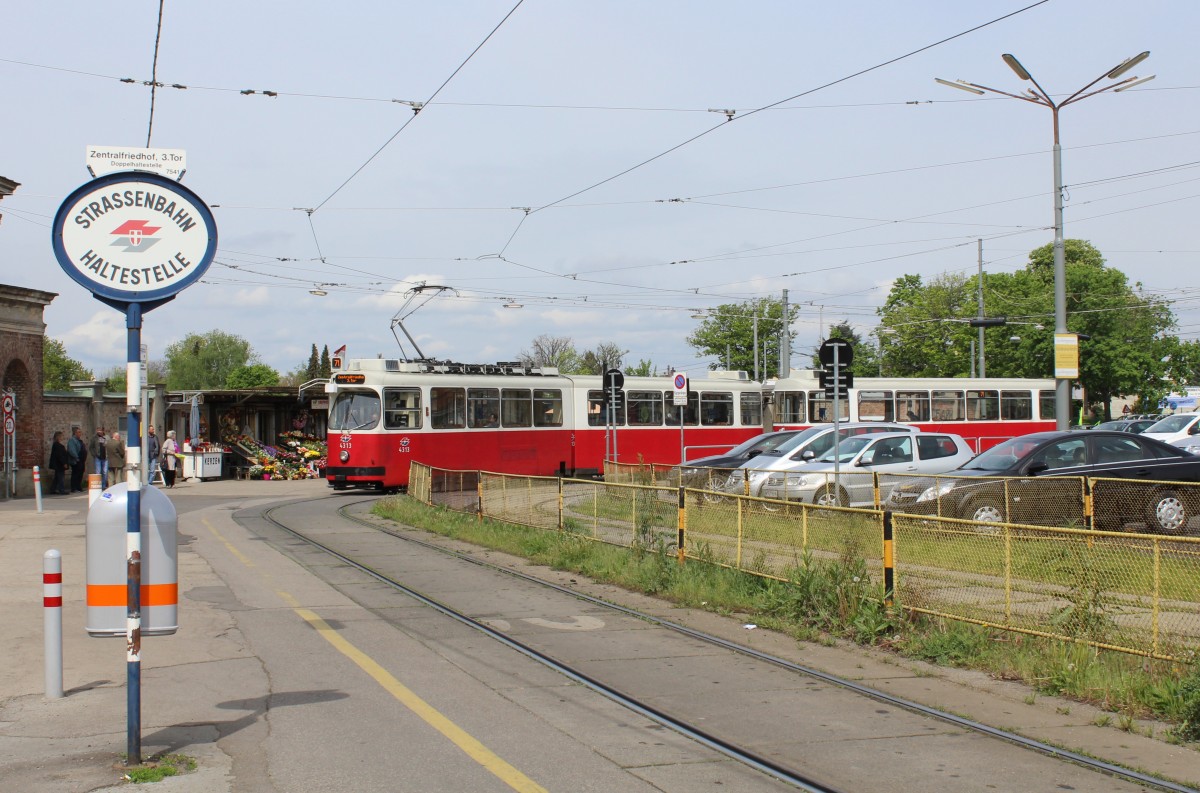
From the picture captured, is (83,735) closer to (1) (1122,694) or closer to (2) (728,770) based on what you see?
(2) (728,770)

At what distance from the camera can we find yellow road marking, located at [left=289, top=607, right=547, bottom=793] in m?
5.81

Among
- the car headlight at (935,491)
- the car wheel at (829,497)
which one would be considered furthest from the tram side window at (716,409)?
the car headlight at (935,491)

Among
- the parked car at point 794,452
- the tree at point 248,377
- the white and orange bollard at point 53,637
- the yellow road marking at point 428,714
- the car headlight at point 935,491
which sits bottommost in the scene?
the yellow road marking at point 428,714

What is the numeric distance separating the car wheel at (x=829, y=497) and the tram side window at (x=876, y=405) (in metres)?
17.5

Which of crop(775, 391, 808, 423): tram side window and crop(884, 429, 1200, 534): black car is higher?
crop(775, 391, 808, 423): tram side window

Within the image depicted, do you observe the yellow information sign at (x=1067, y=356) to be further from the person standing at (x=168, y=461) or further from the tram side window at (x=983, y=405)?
the person standing at (x=168, y=461)

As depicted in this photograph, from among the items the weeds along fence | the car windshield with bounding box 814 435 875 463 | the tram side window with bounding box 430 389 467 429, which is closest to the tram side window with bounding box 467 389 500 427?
the tram side window with bounding box 430 389 467 429

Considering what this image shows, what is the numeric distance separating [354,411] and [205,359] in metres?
96.6

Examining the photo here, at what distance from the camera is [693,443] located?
119 ft

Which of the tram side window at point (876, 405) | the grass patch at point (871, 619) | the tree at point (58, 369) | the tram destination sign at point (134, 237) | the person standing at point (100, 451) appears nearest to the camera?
the tram destination sign at point (134, 237)

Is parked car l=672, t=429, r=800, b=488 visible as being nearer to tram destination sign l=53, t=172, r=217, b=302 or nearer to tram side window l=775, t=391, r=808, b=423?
tram side window l=775, t=391, r=808, b=423

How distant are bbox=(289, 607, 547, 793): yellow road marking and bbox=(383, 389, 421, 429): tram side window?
61.9 feet

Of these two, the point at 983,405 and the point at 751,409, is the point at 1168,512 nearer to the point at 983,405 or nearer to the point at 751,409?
the point at 751,409

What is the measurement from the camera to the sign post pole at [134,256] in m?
5.91
